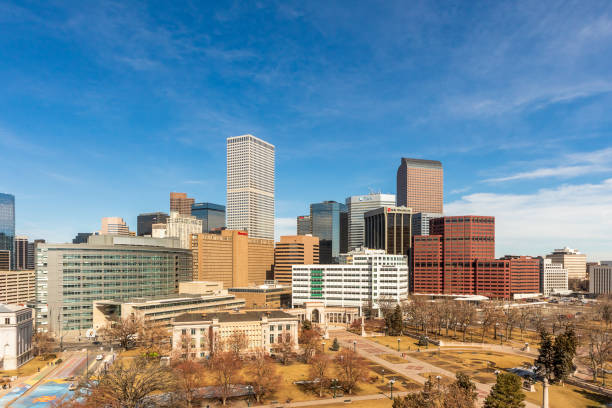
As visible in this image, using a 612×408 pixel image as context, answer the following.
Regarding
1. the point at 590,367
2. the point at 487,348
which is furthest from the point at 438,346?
the point at 590,367

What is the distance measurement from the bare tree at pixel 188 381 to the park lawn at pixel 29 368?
1953 inches

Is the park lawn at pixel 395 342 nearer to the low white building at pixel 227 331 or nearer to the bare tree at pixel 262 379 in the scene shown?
the low white building at pixel 227 331

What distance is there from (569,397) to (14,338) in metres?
139

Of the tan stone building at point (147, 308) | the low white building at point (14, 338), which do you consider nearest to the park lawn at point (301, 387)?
the low white building at point (14, 338)

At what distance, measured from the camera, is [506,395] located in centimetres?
7162

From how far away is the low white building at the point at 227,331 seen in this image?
12244cm

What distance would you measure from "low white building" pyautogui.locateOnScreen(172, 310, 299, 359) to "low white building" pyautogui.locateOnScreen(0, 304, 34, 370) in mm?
41848

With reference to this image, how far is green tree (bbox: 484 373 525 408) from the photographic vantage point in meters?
70.9

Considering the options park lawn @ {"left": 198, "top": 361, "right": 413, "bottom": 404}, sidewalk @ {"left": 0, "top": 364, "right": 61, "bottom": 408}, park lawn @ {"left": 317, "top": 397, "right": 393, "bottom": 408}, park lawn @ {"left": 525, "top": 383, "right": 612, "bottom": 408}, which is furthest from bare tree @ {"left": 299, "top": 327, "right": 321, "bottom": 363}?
sidewalk @ {"left": 0, "top": 364, "right": 61, "bottom": 408}

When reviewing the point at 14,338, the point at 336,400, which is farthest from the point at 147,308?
the point at 336,400

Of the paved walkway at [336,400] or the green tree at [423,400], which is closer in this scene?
the green tree at [423,400]

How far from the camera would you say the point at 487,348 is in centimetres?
13988

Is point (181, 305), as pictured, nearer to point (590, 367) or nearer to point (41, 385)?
point (41, 385)

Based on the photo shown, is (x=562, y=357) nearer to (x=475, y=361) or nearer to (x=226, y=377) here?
(x=475, y=361)
